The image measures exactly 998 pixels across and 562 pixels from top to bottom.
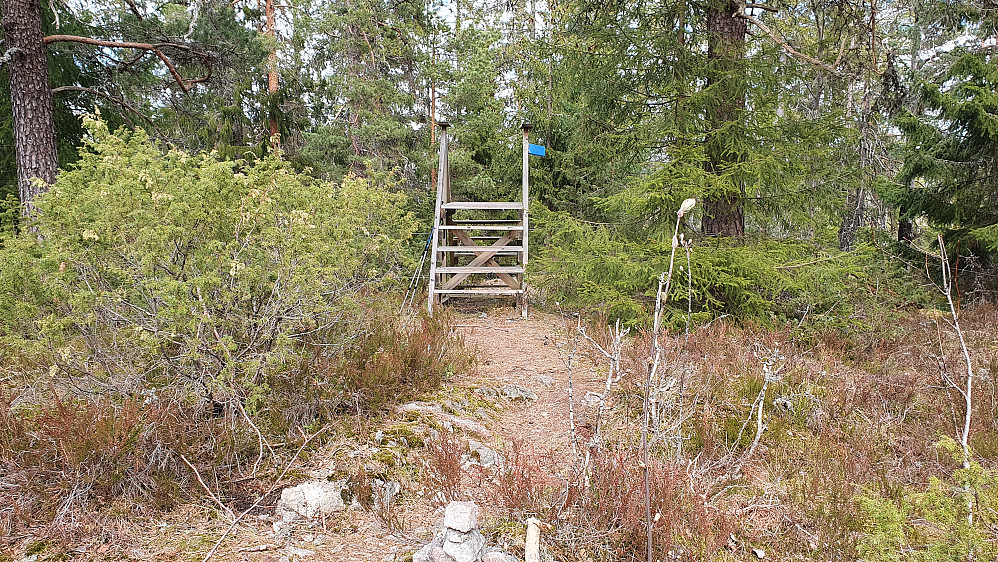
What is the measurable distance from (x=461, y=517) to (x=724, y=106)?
19.4 feet

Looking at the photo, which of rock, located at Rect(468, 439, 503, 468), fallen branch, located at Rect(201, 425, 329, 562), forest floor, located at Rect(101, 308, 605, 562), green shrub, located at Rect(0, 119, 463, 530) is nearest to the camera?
fallen branch, located at Rect(201, 425, 329, 562)

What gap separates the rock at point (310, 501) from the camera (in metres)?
2.80

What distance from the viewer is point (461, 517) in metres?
2.36

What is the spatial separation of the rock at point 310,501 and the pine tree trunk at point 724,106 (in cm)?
515

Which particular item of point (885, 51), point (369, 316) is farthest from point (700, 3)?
point (369, 316)

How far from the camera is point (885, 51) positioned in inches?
262

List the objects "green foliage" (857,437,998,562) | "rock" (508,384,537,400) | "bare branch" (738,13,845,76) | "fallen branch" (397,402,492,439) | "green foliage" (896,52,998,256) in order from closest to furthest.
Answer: "green foliage" (857,437,998,562), "fallen branch" (397,402,492,439), "rock" (508,384,537,400), "bare branch" (738,13,845,76), "green foliage" (896,52,998,256)

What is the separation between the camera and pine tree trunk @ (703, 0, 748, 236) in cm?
615

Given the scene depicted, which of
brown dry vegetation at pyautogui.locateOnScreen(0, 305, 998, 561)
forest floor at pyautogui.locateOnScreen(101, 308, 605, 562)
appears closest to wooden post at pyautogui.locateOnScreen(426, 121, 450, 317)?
forest floor at pyautogui.locateOnScreen(101, 308, 605, 562)

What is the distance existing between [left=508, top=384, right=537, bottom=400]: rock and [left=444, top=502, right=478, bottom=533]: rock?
2359 millimetres

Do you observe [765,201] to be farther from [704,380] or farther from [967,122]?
[967,122]

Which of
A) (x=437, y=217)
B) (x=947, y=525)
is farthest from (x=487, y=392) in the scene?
(x=437, y=217)

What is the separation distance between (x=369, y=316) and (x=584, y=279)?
282cm

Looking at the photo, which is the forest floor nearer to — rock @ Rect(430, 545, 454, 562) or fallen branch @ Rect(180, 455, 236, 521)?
fallen branch @ Rect(180, 455, 236, 521)
